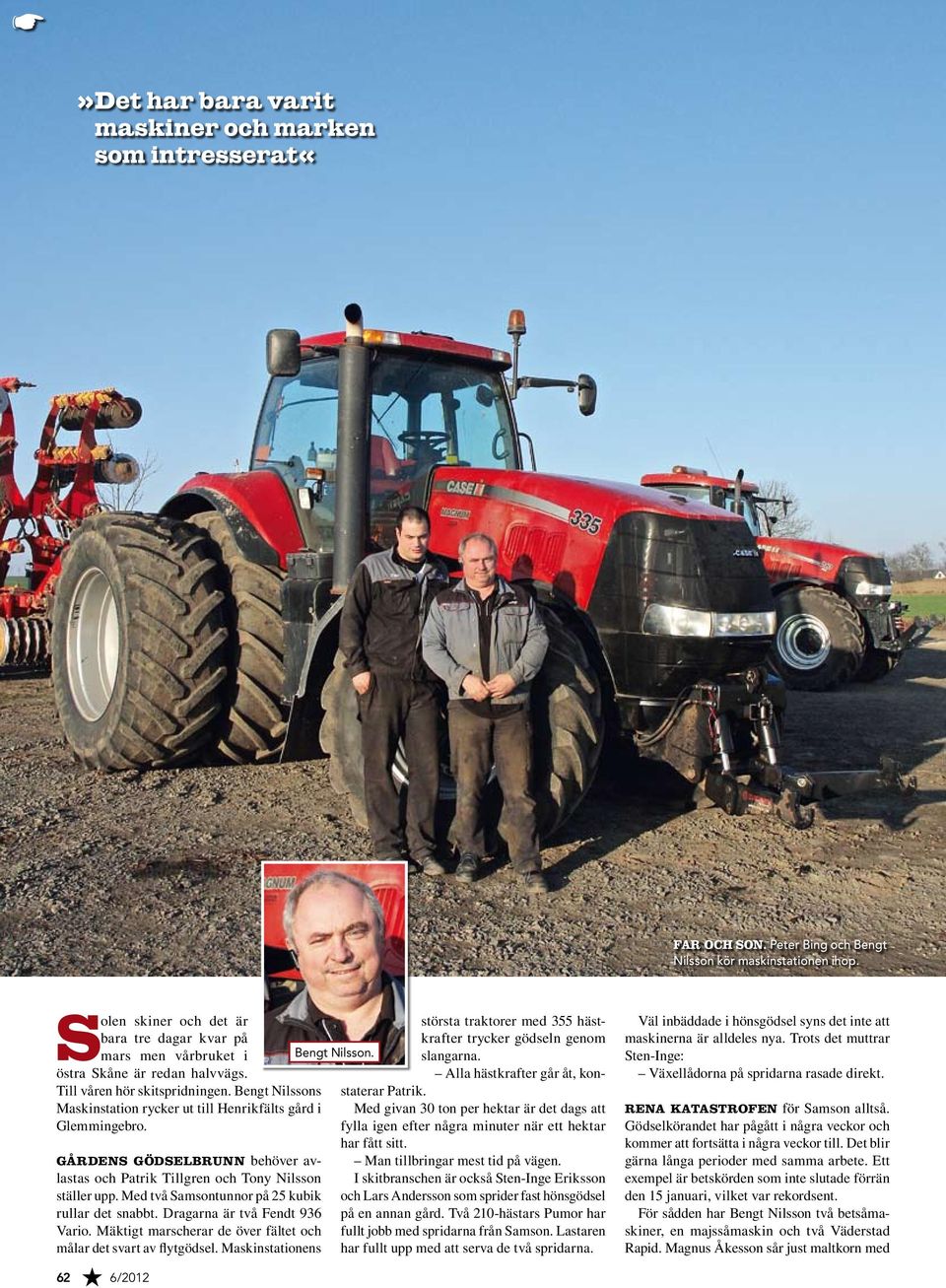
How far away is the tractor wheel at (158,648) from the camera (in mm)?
5500

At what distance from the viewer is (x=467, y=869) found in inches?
168

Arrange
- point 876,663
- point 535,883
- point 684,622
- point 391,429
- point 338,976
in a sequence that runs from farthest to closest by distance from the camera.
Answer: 1. point 876,663
2. point 391,429
3. point 684,622
4. point 535,883
5. point 338,976

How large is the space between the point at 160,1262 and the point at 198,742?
10.9ft

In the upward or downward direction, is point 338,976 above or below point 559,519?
below

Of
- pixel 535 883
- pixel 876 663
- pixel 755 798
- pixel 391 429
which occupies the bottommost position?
pixel 535 883

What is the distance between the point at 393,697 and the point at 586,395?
273 cm

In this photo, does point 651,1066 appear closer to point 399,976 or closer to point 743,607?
point 399,976

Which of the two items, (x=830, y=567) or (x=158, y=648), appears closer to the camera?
(x=158, y=648)

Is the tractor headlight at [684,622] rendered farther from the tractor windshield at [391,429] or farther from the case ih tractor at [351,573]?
the tractor windshield at [391,429]

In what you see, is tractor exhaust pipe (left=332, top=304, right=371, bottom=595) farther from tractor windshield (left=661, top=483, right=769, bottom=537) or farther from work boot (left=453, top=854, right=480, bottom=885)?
tractor windshield (left=661, top=483, right=769, bottom=537)

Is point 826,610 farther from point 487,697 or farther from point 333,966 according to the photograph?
point 333,966

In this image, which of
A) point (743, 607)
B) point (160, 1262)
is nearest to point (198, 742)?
point (743, 607)

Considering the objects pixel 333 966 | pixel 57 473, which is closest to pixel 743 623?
pixel 333 966

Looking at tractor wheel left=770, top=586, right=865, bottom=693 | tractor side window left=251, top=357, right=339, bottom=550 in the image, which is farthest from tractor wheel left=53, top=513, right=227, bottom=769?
tractor wheel left=770, top=586, right=865, bottom=693
